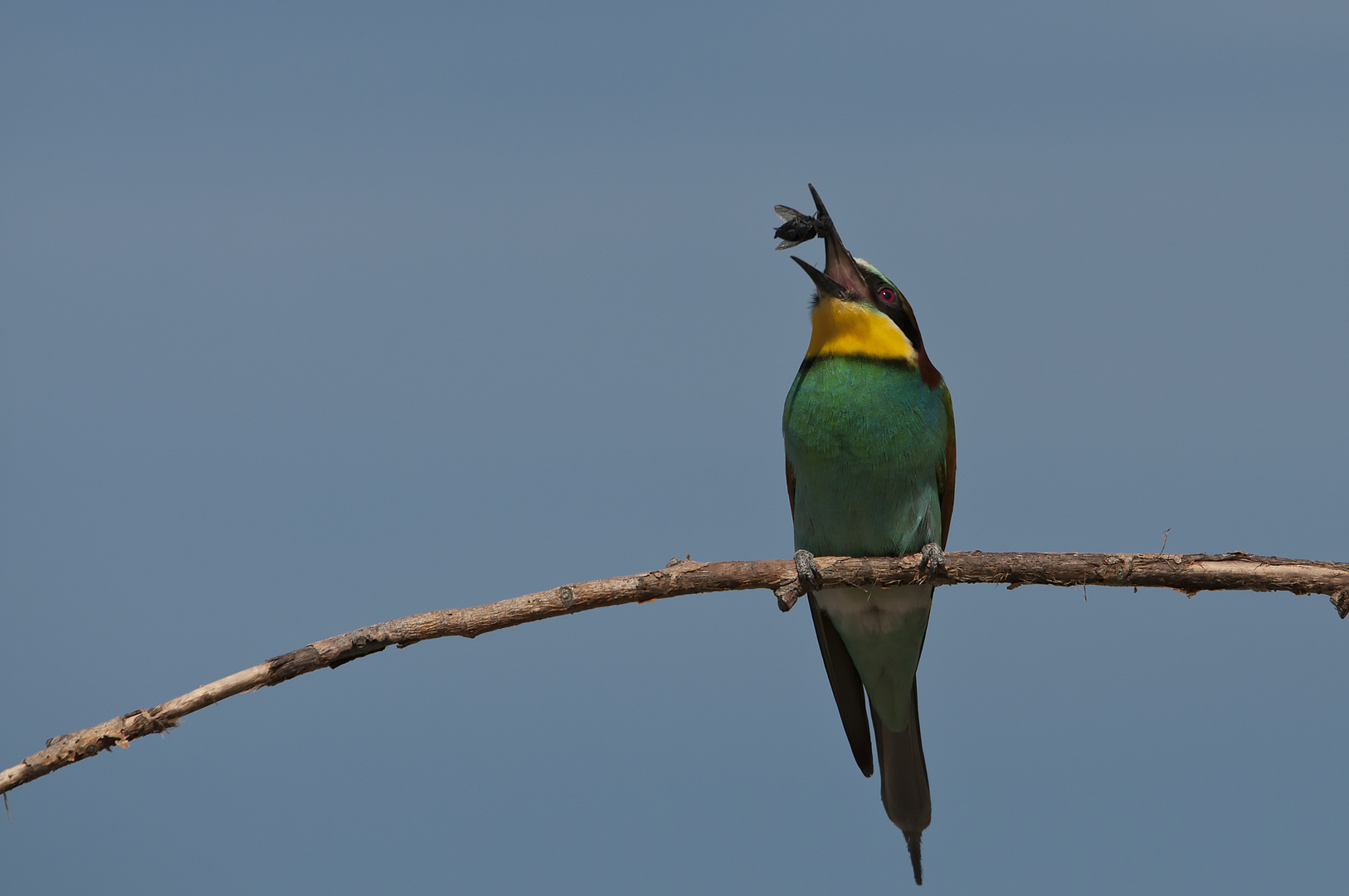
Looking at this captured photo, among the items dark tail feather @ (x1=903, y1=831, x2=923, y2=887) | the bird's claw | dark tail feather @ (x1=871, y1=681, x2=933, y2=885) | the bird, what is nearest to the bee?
the bird

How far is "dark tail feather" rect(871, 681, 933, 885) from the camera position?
4941mm

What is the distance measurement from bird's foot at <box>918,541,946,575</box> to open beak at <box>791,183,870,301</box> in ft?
3.87

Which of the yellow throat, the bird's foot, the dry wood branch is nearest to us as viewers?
the dry wood branch

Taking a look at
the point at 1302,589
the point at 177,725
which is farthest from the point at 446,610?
the point at 1302,589

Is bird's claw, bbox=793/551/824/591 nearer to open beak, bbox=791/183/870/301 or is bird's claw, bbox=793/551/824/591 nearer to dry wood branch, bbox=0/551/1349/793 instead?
dry wood branch, bbox=0/551/1349/793

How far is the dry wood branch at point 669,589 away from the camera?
3.20 m

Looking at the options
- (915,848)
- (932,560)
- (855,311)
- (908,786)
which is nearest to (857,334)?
(855,311)

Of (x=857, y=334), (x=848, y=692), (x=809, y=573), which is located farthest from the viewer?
(x=848, y=692)

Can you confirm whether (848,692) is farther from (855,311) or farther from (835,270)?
(835,270)

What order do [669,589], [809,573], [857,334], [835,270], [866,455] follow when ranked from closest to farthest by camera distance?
[669,589]
[809,573]
[866,455]
[857,334]
[835,270]

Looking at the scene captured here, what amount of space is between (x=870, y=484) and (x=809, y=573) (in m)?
0.50

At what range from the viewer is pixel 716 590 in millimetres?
3838

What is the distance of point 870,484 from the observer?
14.4ft

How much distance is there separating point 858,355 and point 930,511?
74cm
